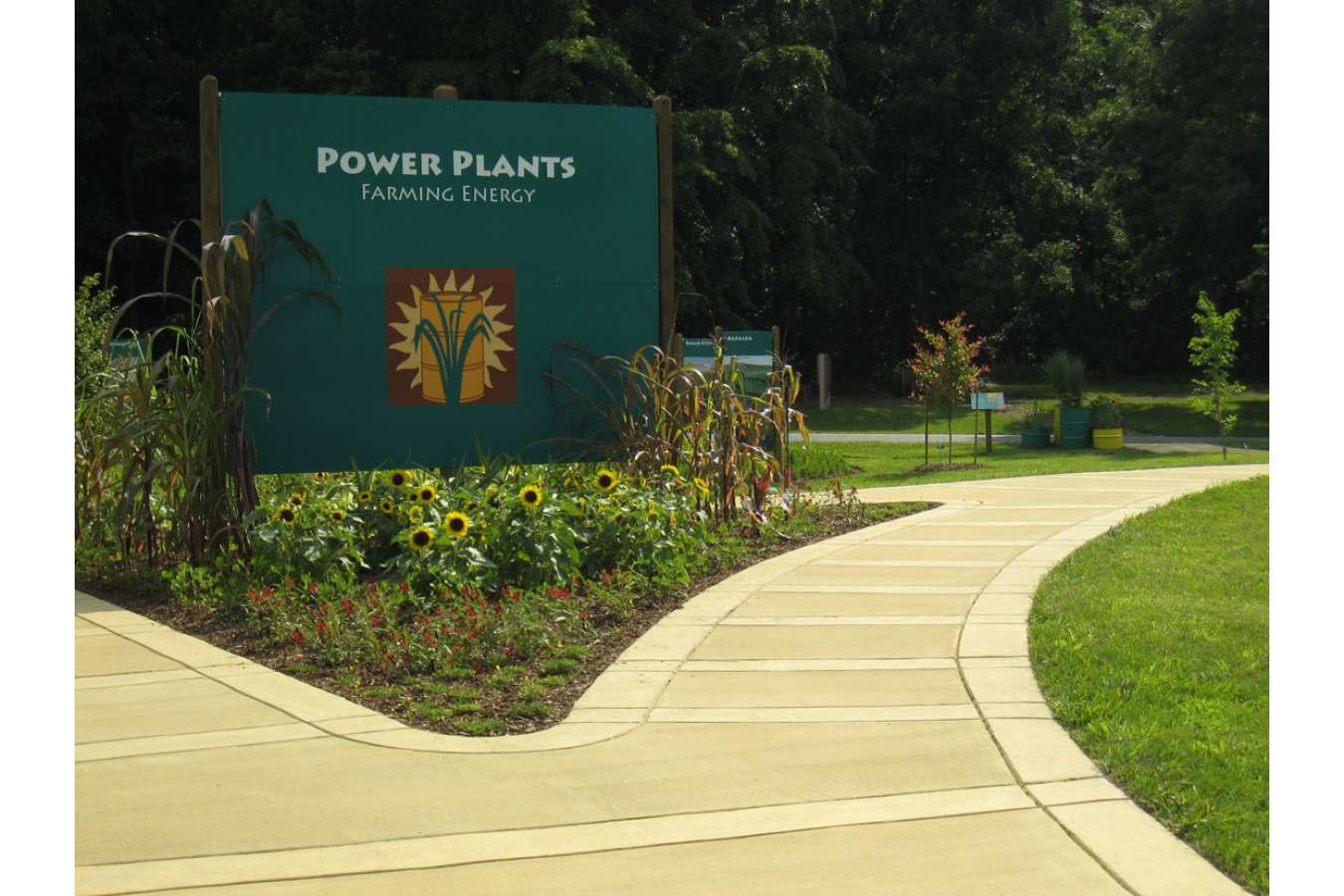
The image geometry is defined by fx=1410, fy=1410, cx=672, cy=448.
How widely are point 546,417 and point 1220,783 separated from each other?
5974 mm

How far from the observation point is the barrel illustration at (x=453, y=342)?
923cm

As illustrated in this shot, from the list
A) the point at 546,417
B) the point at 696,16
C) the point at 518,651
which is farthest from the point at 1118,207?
the point at 518,651

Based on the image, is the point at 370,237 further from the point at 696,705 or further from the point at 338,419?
the point at 696,705

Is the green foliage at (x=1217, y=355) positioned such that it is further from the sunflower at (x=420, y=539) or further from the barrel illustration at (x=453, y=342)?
the sunflower at (x=420, y=539)

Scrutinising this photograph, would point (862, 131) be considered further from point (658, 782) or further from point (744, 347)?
point (658, 782)

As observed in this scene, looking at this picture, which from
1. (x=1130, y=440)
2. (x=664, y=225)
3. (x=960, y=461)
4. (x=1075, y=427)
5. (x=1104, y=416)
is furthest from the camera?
(x=1130, y=440)

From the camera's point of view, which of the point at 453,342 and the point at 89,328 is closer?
the point at 453,342

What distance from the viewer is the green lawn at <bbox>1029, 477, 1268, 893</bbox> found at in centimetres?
422

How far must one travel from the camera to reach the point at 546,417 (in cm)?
962

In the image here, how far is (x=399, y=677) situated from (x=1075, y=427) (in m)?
17.0

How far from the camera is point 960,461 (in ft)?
61.2

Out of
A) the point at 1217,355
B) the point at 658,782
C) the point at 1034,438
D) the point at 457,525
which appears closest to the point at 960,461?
the point at 1034,438

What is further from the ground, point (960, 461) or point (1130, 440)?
point (1130, 440)

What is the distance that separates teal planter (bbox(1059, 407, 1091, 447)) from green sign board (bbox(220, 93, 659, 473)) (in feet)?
42.0
